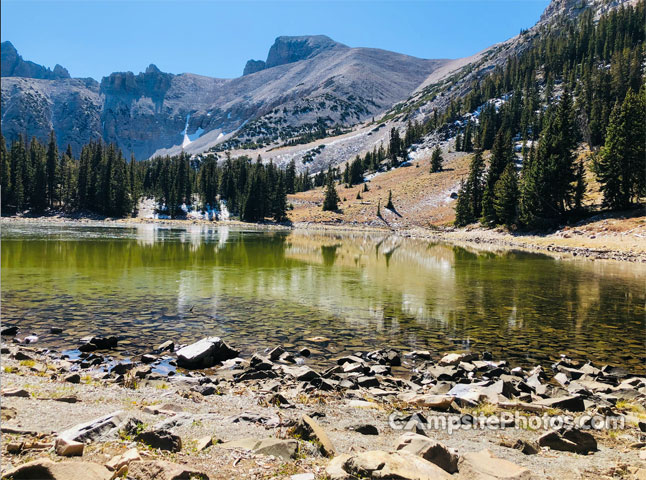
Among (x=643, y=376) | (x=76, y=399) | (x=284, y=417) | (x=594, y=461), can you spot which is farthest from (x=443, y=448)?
(x=643, y=376)

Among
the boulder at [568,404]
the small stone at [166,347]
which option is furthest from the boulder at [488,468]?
the small stone at [166,347]

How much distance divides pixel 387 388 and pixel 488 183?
285 ft

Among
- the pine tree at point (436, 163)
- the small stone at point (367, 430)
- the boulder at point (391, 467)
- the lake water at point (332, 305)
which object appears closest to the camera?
the boulder at point (391, 467)

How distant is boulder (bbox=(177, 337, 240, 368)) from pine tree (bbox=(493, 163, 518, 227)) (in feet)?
244

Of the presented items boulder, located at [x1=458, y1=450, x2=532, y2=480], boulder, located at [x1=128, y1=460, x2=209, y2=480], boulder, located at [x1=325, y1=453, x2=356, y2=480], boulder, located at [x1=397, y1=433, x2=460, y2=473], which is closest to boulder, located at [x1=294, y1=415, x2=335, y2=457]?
A: boulder, located at [x1=325, y1=453, x2=356, y2=480]

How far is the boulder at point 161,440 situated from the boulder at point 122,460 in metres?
0.53

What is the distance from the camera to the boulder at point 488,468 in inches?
243

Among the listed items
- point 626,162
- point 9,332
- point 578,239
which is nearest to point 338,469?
point 9,332

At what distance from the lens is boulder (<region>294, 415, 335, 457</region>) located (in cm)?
685

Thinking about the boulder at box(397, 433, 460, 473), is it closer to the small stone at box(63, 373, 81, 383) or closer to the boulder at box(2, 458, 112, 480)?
the boulder at box(2, 458, 112, 480)

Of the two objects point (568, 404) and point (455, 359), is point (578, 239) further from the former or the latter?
point (568, 404)

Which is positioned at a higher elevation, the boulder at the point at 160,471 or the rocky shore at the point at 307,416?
the boulder at the point at 160,471

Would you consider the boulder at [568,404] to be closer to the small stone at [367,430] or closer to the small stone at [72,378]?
the small stone at [367,430]

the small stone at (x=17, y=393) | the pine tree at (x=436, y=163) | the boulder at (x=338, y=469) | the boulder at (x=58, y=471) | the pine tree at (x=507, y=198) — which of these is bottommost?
the small stone at (x=17, y=393)
